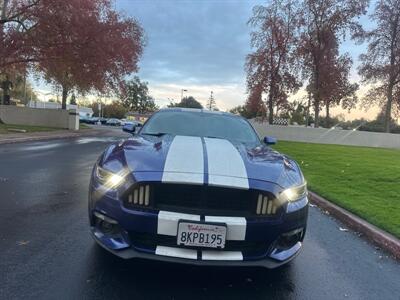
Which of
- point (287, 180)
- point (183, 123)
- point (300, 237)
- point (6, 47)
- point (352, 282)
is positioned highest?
point (6, 47)

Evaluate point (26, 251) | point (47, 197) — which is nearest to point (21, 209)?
point (47, 197)

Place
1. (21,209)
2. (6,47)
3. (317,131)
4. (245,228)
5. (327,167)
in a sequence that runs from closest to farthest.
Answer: (245,228) < (21,209) < (327,167) < (6,47) < (317,131)

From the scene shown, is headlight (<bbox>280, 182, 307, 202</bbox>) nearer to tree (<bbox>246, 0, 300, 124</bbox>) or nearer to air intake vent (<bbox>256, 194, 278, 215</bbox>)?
air intake vent (<bbox>256, 194, 278, 215</bbox>)

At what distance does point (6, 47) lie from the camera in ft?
83.9

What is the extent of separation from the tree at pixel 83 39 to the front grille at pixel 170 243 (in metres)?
24.6

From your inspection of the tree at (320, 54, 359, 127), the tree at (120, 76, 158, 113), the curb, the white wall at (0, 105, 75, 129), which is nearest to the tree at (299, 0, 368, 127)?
the tree at (320, 54, 359, 127)

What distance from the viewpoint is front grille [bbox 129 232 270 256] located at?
369 centimetres

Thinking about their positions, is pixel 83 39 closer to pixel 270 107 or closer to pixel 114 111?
pixel 270 107

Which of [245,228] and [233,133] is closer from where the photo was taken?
[245,228]

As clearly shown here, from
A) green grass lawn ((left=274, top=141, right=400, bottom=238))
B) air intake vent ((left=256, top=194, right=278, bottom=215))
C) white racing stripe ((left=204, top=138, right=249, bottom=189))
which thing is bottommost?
green grass lawn ((left=274, top=141, right=400, bottom=238))

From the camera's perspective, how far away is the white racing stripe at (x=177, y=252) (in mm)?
3658

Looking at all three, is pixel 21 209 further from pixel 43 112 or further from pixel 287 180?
pixel 43 112

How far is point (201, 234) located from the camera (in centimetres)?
363

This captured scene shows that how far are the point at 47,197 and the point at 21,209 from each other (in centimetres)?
101
